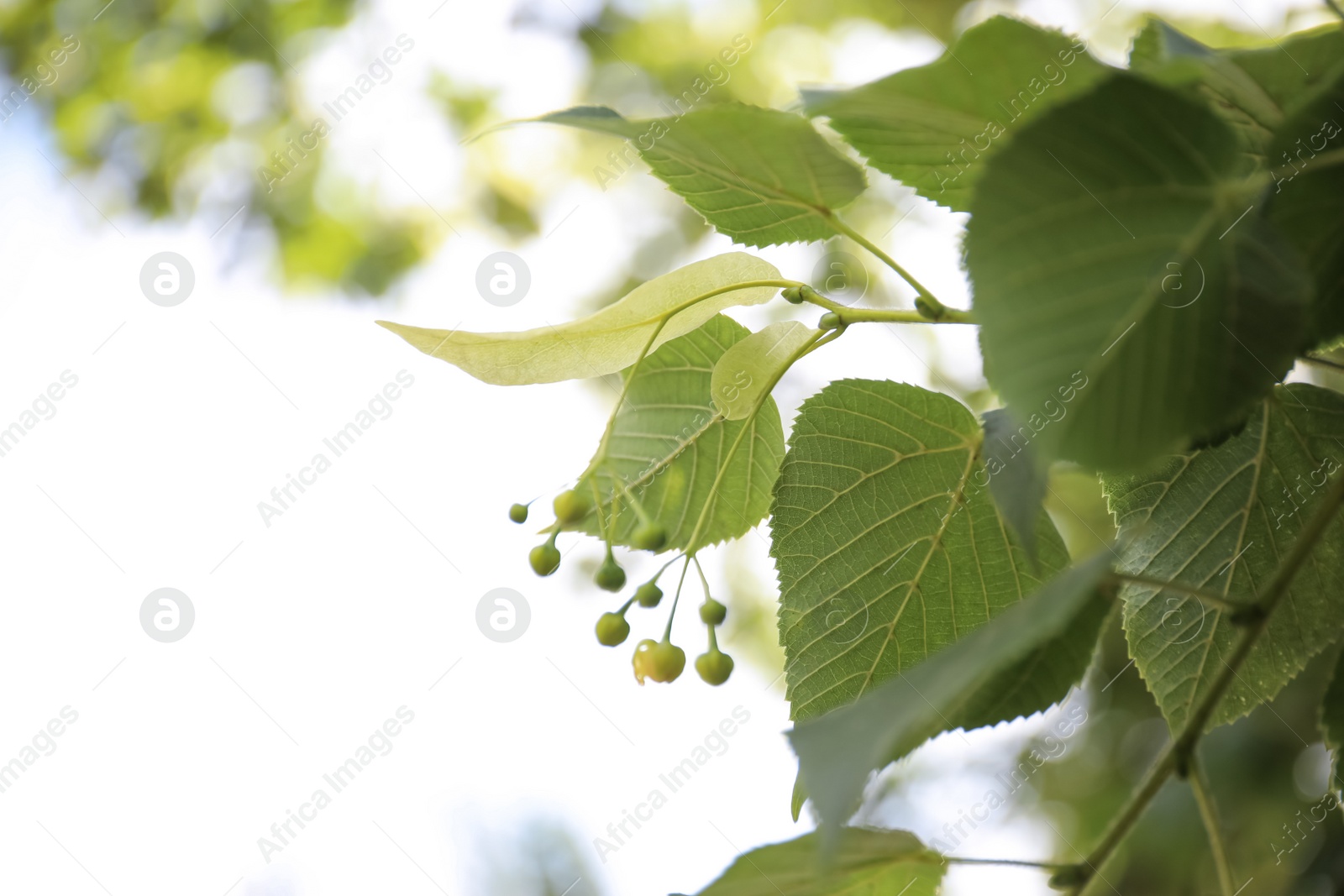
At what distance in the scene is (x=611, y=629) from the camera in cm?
55

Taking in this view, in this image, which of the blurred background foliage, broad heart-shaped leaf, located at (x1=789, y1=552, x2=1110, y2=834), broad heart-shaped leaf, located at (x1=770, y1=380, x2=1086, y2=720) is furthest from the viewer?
the blurred background foliage

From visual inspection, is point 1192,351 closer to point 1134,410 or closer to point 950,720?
point 1134,410

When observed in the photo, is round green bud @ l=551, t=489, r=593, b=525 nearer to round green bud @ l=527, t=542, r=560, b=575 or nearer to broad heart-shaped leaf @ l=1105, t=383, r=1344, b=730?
round green bud @ l=527, t=542, r=560, b=575

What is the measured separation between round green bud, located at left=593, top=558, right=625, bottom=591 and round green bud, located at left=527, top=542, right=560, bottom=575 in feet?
0.10

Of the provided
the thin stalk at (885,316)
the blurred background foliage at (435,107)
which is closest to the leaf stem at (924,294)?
the thin stalk at (885,316)

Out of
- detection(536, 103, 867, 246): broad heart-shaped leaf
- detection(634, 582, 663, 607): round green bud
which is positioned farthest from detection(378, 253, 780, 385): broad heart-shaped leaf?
detection(634, 582, 663, 607): round green bud

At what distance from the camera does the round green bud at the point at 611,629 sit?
1.81 feet

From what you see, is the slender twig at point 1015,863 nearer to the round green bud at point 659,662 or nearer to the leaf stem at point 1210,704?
the leaf stem at point 1210,704

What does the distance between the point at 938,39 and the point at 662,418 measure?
10.8 feet

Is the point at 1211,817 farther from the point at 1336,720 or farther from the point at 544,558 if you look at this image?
the point at 544,558

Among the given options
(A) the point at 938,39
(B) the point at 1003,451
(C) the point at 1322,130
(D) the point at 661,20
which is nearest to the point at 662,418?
(B) the point at 1003,451

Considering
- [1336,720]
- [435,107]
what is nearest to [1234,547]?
[1336,720]

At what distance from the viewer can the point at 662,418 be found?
24.5 inches

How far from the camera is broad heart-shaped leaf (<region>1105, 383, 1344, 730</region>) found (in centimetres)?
49
